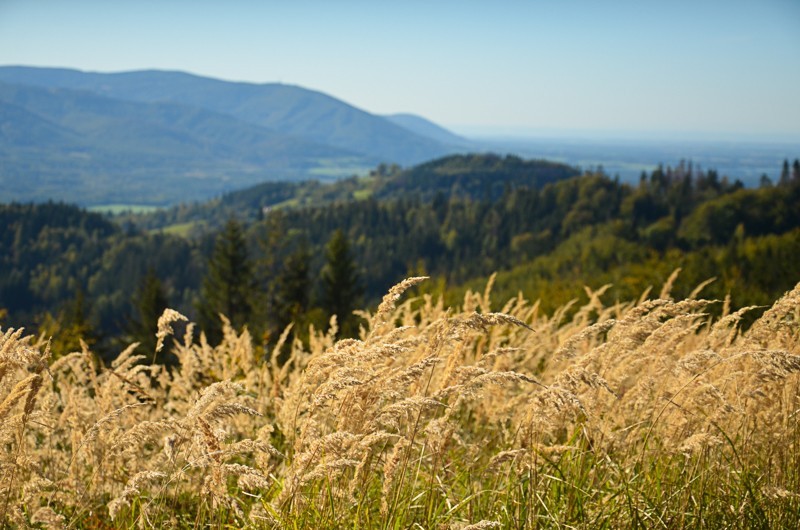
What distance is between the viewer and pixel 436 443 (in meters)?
2.73

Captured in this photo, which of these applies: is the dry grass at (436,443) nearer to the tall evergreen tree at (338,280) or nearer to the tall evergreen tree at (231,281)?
the tall evergreen tree at (338,280)

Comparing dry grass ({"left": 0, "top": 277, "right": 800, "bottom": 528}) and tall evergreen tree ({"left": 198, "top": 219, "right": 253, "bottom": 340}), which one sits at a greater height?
dry grass ({"left": 0, "top": 277, "right": 800, "bottom": 528})

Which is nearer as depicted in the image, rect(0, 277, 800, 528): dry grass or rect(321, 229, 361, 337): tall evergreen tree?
rect(0, 277, 800, 528): dry grass

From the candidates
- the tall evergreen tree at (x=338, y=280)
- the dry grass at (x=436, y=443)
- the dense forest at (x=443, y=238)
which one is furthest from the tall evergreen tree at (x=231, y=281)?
the dry grass at (x=436, y=443)

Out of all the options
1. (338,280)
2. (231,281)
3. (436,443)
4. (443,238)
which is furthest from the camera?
(443,238)

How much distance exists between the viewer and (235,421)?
398cm

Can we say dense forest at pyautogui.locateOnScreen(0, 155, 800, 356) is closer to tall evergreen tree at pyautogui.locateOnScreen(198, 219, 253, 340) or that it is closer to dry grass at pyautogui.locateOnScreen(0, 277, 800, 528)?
tall evergreen tree at pyautogui.locateOnScreen(198, 219, 253, 340)

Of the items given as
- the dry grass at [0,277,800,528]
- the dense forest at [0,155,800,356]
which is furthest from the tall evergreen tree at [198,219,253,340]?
the dry grass at [0,277,800,528]

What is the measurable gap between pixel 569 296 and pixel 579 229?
125 m

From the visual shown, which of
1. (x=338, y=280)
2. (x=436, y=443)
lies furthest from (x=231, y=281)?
(x=436, y=443)

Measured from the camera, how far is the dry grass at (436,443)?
7.91 feet

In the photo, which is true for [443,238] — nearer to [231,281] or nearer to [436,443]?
[231,281]

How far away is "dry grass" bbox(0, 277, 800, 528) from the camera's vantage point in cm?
241

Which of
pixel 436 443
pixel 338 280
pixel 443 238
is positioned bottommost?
pixel 443 238
